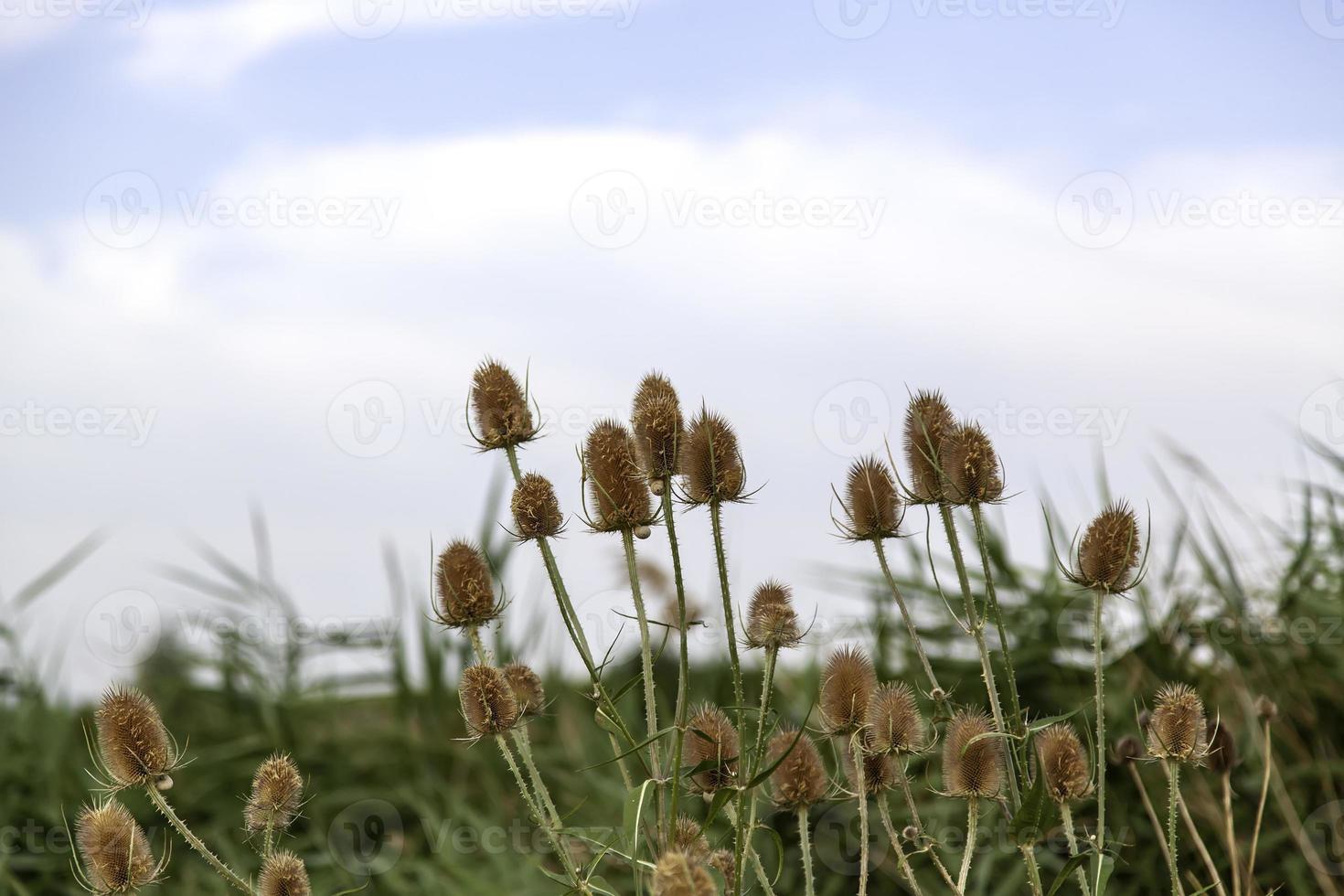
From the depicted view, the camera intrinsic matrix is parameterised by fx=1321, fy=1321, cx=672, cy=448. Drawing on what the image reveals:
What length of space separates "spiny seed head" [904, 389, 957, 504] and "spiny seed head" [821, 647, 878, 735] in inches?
12.7

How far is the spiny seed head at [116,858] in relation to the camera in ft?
7.09

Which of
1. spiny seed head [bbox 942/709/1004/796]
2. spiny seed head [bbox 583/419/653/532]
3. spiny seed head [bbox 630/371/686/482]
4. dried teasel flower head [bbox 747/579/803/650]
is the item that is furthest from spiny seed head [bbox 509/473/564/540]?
spiny seed head [bbox 942/709/1004/796]

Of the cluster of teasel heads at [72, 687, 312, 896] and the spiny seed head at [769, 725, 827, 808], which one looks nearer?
the cluster of teasel heads at [72, 687, 312, 896]

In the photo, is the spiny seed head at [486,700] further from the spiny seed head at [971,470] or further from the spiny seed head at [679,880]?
the spiny seed head at [971,470]

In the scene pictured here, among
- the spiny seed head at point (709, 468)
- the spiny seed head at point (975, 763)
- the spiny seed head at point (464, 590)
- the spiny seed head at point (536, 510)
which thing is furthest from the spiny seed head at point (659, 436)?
the spiny seed head at point (975, 763)

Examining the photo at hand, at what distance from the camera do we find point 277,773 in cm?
223

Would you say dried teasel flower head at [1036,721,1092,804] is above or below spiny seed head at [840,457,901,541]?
below

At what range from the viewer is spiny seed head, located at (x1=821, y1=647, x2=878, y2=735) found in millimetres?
2174

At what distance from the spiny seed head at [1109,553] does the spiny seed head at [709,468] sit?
61 centimetres

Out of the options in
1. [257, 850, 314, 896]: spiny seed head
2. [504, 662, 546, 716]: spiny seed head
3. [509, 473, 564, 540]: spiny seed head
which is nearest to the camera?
[257, 850, 314, 896]: spiny seed head

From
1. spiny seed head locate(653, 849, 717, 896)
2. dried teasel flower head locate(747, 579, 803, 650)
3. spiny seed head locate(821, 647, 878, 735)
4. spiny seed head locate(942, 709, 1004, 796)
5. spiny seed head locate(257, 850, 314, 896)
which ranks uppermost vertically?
dried teasel flower head locate(747, 579, 803, 650)

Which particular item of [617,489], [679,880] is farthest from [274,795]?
[679,880]

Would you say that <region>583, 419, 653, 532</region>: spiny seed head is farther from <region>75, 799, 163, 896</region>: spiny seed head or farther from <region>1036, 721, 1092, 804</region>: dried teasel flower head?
<region>75, 799, 163, 896</region>: spiny seed head

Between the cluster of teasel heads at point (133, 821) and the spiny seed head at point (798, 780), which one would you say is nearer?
the cluster of teasel heads at point (133, 821)
